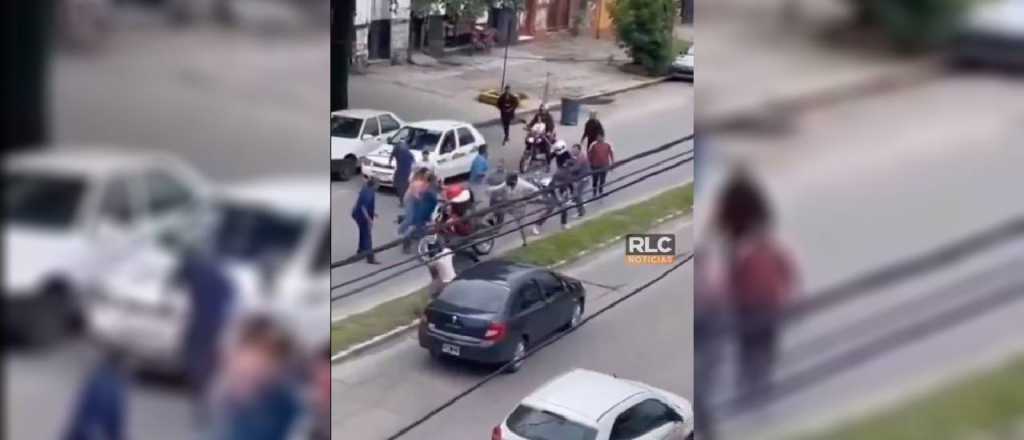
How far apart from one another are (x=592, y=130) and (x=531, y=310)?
0.49m

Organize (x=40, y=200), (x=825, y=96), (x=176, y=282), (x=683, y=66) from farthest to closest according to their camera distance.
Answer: (x=683, y=66)
(x=825, y=96)
(x=176, y=282)
(x=40, y=200)

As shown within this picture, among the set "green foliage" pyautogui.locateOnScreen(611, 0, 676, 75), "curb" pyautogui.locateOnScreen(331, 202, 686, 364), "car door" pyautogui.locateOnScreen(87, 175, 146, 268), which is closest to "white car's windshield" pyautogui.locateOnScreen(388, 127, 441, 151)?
"curb" pyautogui.locateOnScreen(331, 202, 686, 364)

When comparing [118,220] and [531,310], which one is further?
[531,310]

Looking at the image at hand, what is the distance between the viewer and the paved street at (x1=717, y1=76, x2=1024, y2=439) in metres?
2.66

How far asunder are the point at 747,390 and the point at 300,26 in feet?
4.19

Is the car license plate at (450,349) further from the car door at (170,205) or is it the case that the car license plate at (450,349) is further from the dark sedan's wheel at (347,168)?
A: the car door at (170,205)

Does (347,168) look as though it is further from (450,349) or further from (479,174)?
(450,349)

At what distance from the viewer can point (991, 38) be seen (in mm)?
2605

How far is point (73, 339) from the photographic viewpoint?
99.8 inches

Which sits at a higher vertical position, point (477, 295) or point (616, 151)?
point (616, 151)

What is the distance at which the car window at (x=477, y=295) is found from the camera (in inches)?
126

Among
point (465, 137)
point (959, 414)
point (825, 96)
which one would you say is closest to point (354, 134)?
point (465, 137)

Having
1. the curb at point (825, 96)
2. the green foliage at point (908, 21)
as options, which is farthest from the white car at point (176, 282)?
the green foliage at point (908, 21)
